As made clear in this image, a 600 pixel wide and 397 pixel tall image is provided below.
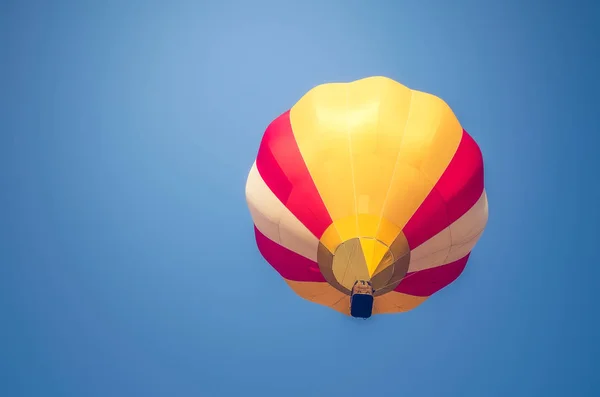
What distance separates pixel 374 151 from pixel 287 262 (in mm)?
1562

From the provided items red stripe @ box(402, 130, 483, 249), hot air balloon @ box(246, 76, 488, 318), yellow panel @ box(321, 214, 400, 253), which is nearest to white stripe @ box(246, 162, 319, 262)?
hot air balloon @ box(246, 76, 488, 318)

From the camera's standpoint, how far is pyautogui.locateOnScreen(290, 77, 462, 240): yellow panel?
5906mm

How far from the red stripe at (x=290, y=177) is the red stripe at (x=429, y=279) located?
1.13 m

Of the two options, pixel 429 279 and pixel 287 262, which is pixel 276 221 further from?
pixel 429 279

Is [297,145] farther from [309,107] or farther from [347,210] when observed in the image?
[347,210]

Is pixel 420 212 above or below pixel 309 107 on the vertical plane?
below

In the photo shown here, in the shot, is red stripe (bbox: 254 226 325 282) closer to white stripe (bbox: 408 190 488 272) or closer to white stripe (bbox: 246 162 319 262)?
white stripe (bbox: 246 162 319 262)

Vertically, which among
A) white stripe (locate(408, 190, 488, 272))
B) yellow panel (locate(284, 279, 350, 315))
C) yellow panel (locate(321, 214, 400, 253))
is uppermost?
white stripe (locate(408, 190, 488, 272))

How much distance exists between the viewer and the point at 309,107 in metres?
6.59

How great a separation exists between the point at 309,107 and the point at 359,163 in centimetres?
98

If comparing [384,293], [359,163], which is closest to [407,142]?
[359,163]

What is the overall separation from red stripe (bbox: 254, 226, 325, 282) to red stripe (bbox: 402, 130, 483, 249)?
3.42 feet

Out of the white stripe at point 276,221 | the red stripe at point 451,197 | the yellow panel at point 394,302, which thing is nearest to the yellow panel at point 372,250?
the red stripe at point 451,197

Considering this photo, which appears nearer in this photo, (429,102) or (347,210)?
(347,210)
